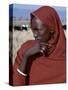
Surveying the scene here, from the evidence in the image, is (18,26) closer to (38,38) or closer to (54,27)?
(38,38)

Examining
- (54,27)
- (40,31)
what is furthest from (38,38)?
(54,27)

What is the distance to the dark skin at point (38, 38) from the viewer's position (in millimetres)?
2236

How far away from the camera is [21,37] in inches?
86.7

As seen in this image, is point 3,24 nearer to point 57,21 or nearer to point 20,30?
point 20,30

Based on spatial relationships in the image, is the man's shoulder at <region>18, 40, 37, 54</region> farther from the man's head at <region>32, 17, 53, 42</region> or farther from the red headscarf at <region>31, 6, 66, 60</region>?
the red headscarf at <region>31, 6, 66, 60</region>

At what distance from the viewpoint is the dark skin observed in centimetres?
224

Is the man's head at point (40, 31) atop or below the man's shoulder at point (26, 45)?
atop

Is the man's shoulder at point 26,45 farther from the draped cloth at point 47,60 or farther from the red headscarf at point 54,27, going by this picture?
the red headscarf at point 54,27

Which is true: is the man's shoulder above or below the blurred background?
below

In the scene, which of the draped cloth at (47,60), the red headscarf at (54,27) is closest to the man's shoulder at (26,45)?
the draped cloth at (47,60)

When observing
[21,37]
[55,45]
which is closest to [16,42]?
[21,37]

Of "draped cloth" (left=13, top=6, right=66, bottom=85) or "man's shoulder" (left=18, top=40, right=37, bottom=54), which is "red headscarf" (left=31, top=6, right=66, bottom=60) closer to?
"draped cloth" (left=13, top=6, right=66, bottom=85)

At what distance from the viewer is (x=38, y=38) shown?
227cm

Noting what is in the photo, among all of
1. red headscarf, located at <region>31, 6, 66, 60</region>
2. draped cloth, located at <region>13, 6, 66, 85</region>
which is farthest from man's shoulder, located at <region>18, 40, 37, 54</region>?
red headscarf, located at <region>31, 6, 66, 60</region>
